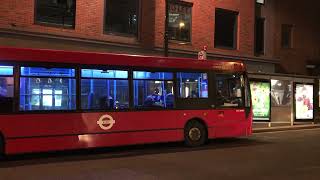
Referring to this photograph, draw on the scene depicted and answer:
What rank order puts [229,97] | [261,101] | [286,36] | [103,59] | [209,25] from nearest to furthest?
[103,59]
[229,97]
[261,101]
[209,25]
[286,36]

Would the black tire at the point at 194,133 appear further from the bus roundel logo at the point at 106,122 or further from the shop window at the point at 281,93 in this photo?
the shop window at the point at 281,93

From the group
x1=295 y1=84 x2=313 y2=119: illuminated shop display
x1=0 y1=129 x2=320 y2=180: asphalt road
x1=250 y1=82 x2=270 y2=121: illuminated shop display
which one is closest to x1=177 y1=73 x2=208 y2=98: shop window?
x1=0 y1=129 x2=320 y2=180: asphalt road

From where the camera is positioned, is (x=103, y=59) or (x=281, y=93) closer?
(x=103, y=59)

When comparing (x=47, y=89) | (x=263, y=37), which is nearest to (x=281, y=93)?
(x=263, y=37)

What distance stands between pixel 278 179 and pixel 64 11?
13.1 metres

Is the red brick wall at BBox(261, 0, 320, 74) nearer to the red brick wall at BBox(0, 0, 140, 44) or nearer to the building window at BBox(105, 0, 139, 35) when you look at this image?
the building window at BBox(105, 0, 139, 35)

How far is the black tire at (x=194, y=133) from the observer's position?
1664 centimetres

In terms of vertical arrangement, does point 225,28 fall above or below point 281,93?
above

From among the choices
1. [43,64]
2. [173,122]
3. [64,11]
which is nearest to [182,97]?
[173,122]

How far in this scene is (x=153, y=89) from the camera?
1580 cm

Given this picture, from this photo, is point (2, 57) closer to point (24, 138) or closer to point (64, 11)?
point (24, 138)

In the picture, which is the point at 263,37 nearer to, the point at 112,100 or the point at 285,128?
the point at 285,128

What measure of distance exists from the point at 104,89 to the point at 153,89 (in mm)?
1774

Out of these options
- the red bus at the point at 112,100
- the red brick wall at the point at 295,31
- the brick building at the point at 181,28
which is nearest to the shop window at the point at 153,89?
the red bus at the point at 112,100
